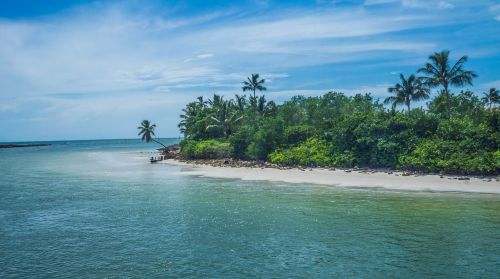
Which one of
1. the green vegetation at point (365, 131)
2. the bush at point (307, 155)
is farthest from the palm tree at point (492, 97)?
the bush at point (307, 155)

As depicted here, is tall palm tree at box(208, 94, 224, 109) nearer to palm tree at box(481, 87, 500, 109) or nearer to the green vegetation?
the green vegetation

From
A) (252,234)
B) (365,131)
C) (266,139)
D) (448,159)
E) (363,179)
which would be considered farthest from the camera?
(266,139)

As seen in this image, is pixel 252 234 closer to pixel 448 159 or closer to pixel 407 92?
pixel 448 159

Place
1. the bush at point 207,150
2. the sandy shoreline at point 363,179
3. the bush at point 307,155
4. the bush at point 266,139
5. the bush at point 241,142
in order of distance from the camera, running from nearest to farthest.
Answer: the sandy shoreline at point 363,179
the bush at point 307,155
the bush at point 266,139
the bush at point 241,142
the bush at point 207,150

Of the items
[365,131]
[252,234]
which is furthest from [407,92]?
[252,234]

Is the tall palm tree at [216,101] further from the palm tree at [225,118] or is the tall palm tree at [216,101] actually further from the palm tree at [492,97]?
the palm tree at [492,97]

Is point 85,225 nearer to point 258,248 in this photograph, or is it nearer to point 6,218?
point 6,218
